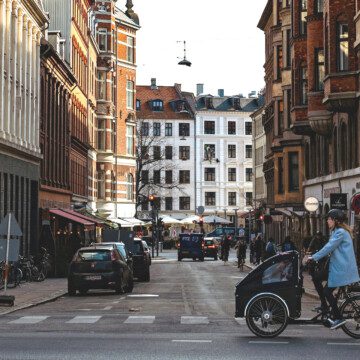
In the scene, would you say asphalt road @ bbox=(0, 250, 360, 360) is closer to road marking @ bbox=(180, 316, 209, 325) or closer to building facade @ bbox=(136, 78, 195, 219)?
road marking @ bbox=(180, 316, 209, 325)

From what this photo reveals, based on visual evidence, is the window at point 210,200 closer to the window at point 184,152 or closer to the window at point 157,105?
the window at point 184,152

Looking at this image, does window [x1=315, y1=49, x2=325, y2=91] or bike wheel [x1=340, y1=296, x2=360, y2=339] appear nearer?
bike wheel [x1=340, y1=296, x2=360, y2=339]

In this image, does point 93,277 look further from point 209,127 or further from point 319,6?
point 209,127

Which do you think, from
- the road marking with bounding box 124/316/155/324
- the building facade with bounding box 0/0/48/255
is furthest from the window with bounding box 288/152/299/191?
the road marking with bounding box 124/316/155/324

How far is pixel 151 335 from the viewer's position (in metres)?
17.1

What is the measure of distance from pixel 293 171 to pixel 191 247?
15.3m

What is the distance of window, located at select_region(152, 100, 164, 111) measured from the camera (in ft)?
479

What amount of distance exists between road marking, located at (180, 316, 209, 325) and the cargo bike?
9.64ft

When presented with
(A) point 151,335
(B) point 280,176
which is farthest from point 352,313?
(B) point 280,176

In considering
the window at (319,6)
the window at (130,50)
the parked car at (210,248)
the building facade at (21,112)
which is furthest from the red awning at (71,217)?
the window at (130,50)

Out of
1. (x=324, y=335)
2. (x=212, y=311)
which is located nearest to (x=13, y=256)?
(x=212, y=311)

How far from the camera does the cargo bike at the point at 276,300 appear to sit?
16.7 m

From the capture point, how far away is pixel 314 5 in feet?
164

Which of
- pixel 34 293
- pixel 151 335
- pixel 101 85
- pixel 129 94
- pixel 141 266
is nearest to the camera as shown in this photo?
pixel 151 335
